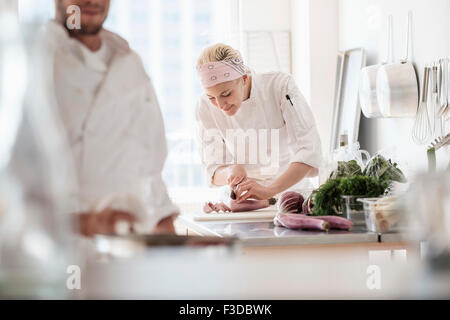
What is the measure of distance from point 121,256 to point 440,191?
1.19 ft

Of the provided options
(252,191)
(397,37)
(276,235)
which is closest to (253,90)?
(252,191)

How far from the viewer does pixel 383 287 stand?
29.0 inches

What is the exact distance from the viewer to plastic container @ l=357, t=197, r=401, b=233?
3.85ft

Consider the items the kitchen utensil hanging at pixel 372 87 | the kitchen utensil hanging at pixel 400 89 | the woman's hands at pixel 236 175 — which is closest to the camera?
the woman's hands at pixel 236 175

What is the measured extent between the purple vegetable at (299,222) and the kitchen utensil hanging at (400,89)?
692mm

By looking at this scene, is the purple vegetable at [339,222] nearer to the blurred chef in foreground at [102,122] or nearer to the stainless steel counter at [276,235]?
the stainless steel counter at [276,235]

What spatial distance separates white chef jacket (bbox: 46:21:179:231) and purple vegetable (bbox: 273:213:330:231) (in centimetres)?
66

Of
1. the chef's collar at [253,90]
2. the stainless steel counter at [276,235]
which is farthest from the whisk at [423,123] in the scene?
the stainless steel counter at [276,235]

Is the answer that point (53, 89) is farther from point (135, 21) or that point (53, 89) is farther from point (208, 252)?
point (208, 252)

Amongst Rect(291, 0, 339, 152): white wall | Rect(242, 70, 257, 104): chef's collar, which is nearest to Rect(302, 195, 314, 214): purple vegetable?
Rect(242, 70, 257, 104): chef's collar

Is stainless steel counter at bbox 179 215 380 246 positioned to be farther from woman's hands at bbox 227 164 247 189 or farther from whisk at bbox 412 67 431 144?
whisk at bbox 412 67 431 144

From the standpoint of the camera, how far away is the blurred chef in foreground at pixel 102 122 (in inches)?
26.8

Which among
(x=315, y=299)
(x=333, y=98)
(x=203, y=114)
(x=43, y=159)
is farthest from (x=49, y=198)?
(x=333, y=98)

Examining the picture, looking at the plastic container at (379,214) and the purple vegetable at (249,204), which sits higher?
the plastic container at (379,214)
